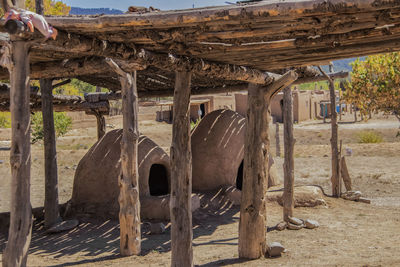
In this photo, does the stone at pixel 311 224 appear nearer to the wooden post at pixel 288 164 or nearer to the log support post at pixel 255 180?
the wooden post at pixel 288 164

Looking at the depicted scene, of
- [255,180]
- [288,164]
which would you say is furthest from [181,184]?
[288,164]

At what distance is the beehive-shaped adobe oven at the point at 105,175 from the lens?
8852 millimetres

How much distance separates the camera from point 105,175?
8992 millimetres

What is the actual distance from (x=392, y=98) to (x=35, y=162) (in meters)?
12.4

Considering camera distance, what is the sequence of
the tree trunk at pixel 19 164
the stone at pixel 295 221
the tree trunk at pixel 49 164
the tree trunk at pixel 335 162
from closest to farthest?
the tree trunk at pixel 19 164, the stone at pixel 295 221, the tree trunk at pixel 49 164, the tree trunk at pixel 335 162

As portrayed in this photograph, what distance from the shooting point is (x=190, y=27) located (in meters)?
3.80

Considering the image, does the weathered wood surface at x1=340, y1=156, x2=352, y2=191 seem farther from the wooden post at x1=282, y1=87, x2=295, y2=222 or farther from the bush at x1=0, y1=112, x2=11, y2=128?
the bush at x1=0, y1=112, x2=11, y2=128

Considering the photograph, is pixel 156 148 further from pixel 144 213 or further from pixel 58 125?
pixel 58 125

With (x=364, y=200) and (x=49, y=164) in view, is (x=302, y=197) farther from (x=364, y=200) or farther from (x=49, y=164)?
(x=49, y=164)

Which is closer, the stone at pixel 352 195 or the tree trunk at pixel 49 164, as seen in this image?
the tree trunk at pixel 49 164

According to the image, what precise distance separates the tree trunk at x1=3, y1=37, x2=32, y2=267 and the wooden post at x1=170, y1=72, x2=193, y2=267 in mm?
1875

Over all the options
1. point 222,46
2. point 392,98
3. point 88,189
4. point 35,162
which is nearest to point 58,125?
point 35,162

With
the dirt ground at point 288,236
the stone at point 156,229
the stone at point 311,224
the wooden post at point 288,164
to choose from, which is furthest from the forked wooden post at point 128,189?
the stone at point 311,224

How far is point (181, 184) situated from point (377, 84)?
43.0 ft
